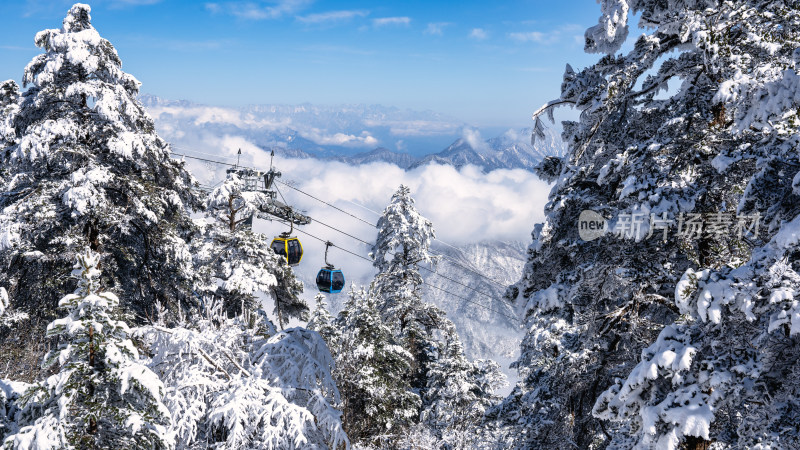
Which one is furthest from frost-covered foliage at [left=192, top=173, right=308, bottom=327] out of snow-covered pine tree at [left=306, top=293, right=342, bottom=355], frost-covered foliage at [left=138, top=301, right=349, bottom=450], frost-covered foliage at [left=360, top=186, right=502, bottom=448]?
frost-covered foliage at [left=138, top=301, right=349, bottom=450]

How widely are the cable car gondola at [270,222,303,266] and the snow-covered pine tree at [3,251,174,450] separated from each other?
17.6 metres

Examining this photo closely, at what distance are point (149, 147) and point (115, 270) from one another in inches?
135

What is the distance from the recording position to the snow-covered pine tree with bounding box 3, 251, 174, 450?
16.2ft

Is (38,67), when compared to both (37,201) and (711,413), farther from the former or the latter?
(711,413)

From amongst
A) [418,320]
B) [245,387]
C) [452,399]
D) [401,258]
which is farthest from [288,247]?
[245,387]

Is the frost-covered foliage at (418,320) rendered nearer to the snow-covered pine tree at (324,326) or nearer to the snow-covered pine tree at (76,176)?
the snow-covered pine tree at (324,326)

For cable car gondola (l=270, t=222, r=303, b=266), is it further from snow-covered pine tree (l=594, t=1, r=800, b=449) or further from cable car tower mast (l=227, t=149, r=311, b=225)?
snow-covered pine tree (l=594, t=1, r=800, b=449)

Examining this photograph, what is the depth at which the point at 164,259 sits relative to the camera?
569 inches

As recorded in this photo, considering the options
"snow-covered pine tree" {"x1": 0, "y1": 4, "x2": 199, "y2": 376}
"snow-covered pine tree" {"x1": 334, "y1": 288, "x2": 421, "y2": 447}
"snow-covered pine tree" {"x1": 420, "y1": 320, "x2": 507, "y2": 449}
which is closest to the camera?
"snow-covered pine tree" {"x1": 0, "y1": 4, "x2": 199, "y2": 376}

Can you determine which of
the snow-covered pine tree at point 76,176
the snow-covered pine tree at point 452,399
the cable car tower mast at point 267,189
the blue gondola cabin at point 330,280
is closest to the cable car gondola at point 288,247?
the cable car tower mast at point 267,189

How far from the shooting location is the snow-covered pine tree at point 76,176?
11656mm

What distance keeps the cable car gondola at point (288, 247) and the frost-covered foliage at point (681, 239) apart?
14.9 meters

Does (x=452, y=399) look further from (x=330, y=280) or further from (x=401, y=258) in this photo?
(x=330, y=280)

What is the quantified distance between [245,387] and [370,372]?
1474 cm
